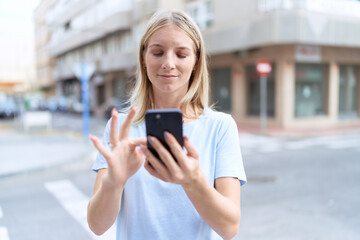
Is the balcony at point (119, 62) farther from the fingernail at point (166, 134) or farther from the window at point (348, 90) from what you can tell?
the fingernail at point (166, 134)

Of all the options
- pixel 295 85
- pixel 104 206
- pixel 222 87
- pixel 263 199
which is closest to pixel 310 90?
pixel 295 85

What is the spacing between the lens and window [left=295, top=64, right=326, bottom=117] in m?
16.6

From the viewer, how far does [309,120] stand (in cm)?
1680

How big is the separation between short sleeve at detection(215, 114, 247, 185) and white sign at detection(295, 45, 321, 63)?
15.5m

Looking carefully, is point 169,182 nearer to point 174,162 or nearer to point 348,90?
point 174,162

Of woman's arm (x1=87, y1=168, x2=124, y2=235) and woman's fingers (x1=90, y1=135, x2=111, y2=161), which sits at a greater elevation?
woman's fingers (x1=90, y1=135, x2=111, y2=161)

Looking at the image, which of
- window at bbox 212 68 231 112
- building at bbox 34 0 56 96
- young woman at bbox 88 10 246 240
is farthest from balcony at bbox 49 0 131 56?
young woman at bbox 88 10 246 240

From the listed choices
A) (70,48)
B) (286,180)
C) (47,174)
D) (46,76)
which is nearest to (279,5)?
(286,180)

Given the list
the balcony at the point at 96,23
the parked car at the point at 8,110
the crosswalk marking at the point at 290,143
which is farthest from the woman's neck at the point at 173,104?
the parked car at the point at 8,110

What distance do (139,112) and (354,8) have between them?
1802 centimetres

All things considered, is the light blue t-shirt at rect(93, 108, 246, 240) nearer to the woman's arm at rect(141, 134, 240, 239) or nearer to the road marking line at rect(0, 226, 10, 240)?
the woman's arm at rect(141, 134, 240, 239)

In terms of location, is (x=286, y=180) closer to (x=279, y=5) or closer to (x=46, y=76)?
(x=279, y=5)

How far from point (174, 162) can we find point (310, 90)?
57.4 ft

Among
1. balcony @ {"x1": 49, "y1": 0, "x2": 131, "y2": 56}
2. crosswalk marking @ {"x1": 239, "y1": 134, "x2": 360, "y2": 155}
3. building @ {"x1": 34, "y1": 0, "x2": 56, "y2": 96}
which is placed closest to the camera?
crosswalk marking @ {"x1": 239, "y1": 134, "x2": 360, "y2": 155}
